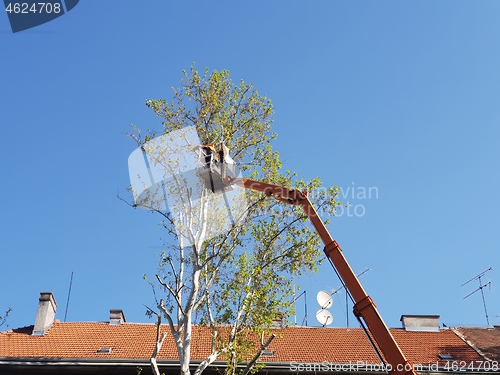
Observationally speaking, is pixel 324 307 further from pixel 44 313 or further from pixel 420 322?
pixel 44 313

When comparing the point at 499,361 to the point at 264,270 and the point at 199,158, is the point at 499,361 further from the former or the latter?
the point at 199,158

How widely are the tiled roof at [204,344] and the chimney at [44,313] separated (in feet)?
0.89

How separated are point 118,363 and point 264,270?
6.84m

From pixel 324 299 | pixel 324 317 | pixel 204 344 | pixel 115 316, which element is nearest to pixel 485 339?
pixel 324 317

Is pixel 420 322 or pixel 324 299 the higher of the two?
pixel 324 299

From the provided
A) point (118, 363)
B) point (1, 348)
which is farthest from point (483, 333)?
point (1, 348)

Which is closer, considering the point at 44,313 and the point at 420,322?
the point at 44,313

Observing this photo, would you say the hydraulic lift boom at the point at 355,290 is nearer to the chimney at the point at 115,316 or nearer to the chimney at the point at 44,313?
the chimney at the point at 115,316

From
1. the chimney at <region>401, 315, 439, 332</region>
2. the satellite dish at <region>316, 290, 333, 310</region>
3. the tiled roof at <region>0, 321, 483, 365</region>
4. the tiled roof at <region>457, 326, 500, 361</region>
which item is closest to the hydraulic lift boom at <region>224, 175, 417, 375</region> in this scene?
the tiled roof at <region>0, 321, 483, 365</region>

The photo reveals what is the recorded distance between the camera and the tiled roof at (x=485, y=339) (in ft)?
71.7

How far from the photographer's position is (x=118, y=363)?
2041 centimetres

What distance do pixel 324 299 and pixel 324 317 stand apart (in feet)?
2.86

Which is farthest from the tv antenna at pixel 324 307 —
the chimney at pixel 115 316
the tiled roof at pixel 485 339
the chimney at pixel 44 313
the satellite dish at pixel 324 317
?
the chimney at pixel 44 313

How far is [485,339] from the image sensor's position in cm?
2358
